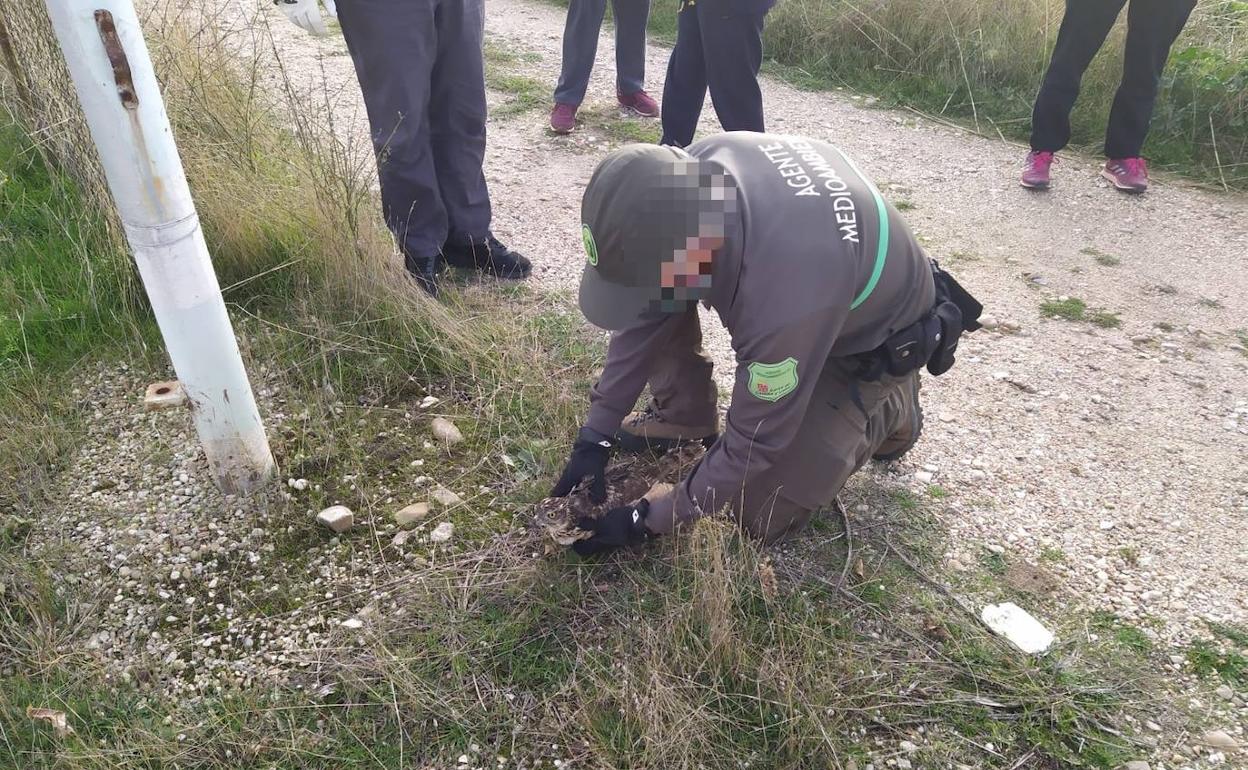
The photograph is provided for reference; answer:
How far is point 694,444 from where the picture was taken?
2.71 m

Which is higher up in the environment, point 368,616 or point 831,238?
point 831,238

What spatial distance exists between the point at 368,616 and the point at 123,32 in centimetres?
143

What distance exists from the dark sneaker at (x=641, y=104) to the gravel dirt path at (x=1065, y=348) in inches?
6.7

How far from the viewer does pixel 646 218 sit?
1785 mm

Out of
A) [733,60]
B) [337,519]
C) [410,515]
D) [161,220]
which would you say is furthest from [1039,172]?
[161,220]

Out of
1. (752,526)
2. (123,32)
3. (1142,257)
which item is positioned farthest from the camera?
(1142,257)

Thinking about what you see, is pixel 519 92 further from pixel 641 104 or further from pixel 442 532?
pixel 442 532

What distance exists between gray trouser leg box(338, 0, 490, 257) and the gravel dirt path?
0.33 metres

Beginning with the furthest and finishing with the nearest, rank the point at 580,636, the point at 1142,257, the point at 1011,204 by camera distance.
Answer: the point at 1011,204 < the point at 1142,257 < the point at 580,636

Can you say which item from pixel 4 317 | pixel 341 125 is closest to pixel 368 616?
pixel 4 317

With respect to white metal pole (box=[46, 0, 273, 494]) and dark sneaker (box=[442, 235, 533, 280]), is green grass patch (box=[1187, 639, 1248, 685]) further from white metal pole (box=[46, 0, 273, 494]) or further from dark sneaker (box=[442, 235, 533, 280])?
dark sneaker (box=[442, 235, 533, 280])

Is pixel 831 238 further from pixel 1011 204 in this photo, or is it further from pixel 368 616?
pixel 1011 204

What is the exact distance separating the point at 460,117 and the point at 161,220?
1625 millimetres

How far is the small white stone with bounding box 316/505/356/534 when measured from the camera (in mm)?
2344
